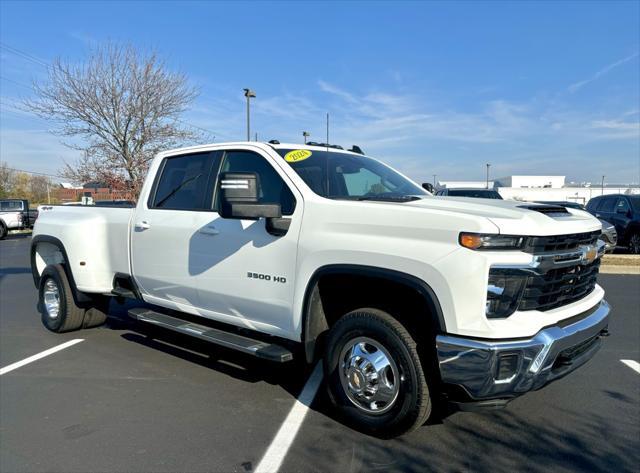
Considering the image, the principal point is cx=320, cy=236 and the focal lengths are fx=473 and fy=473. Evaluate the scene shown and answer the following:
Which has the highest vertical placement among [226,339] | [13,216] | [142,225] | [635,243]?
[142,225]

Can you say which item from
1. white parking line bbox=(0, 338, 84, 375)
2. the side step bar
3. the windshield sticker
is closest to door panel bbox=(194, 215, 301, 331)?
the side step bar

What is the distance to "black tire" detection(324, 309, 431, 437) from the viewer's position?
2965 mm

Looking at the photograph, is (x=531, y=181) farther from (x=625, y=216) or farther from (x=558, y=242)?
(x=558, y=242)

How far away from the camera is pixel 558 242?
2910 mm

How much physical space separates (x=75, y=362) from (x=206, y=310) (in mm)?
1726

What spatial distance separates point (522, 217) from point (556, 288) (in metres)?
0.54

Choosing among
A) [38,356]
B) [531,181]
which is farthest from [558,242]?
[531,181]

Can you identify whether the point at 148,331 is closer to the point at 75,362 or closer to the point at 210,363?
the point at 75,362

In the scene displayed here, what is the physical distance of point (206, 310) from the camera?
4.26m

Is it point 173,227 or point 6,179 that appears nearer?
point 173,227

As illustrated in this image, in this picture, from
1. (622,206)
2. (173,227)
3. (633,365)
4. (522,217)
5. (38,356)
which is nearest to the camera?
(522,217)

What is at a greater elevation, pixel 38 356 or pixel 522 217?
pixel 522 217

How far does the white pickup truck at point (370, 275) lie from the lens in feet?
8.87

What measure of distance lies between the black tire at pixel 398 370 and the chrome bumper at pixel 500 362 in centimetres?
24
